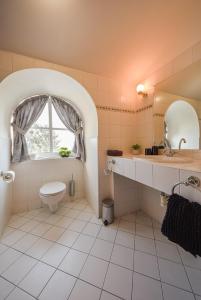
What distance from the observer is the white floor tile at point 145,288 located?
0.96m

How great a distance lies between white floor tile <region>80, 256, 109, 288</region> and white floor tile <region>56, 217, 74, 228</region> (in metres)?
0.65

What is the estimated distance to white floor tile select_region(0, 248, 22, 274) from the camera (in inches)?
47.4

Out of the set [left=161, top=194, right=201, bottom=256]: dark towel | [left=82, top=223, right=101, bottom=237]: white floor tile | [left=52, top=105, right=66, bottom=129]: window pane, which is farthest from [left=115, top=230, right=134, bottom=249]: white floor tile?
[left=52, top=105, right=66, bottom=129]: window pane

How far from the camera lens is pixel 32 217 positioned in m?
2.03

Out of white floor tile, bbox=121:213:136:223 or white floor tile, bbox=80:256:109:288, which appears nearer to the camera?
white floor tile, bbox=80:256:109:288

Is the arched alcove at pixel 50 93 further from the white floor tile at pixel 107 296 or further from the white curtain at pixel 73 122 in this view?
the white floor tile at pixel 107 296

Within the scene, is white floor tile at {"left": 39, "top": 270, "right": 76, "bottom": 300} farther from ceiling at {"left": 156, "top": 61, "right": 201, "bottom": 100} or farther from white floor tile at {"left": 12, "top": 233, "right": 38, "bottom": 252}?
ceiling at {"left": 156, "top": 61, "right": 201, "bottom": 100}

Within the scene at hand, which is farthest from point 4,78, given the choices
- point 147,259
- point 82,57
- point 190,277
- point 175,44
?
point 190,277

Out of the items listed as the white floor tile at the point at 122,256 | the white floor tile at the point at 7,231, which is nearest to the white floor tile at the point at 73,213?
the white floor tile at the point at 7,231

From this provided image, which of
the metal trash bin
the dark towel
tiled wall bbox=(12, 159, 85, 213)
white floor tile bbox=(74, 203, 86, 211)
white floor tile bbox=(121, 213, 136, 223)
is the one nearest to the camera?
the dark towel

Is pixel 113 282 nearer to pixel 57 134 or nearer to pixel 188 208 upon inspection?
pixel 188 208

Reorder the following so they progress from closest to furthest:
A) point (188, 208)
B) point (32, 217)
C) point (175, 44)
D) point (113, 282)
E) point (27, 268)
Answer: point (188, 208), point (113, 282), point (27, 268), point (175, 44), point (32, 217)

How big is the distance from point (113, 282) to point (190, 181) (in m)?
1.04

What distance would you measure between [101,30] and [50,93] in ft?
4.74
